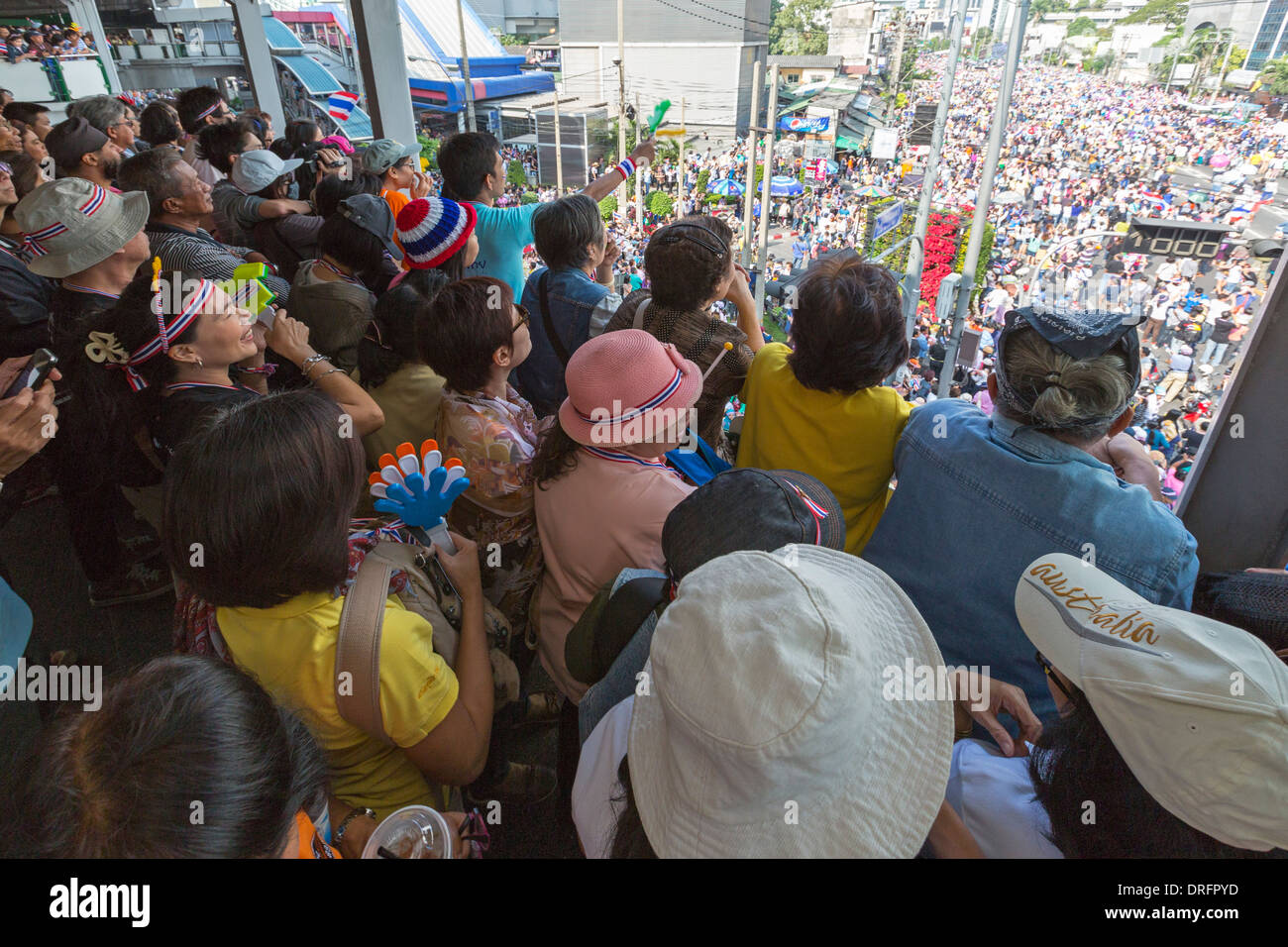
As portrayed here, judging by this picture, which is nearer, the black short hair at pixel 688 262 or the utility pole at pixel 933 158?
the black short hair at pixel 688 262

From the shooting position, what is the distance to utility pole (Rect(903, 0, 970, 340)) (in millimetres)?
2688

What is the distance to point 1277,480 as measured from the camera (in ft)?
3.84

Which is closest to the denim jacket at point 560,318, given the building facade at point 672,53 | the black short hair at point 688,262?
the black short hair at point 688,262

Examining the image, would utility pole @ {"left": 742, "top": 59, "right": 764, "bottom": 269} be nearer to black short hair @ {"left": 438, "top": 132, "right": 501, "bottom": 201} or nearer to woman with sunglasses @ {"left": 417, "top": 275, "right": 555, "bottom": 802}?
black short hair @ {"left": 438, "top": 132, "right": 501, "bottom": 201}

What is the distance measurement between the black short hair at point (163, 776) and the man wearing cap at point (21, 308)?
1.90m

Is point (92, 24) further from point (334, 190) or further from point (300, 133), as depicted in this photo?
point (334, 190)

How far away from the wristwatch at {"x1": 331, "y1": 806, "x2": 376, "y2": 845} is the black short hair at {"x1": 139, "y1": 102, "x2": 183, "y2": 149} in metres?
4.42

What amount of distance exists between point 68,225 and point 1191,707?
96.9 inches

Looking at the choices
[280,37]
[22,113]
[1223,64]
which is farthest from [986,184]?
[280,37]

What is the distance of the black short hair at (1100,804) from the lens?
0.57 m

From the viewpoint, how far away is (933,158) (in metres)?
3.04

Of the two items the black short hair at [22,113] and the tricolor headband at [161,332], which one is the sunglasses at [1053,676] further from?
the black short hair at [22,113]

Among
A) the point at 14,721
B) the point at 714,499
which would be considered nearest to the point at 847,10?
the point at 714,499

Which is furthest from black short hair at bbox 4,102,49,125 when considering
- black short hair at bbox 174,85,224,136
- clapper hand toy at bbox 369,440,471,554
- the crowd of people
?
clapper hand toy at bbox 369,440,471,554
